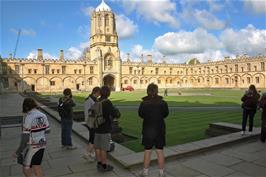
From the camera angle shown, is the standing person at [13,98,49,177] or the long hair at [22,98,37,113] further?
the long hair at [22,98,37,113]

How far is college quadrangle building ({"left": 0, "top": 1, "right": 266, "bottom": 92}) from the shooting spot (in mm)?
61625

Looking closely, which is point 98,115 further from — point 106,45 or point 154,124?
point 106,45

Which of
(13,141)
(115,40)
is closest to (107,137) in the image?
(13,141)

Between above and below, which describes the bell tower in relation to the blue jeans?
above

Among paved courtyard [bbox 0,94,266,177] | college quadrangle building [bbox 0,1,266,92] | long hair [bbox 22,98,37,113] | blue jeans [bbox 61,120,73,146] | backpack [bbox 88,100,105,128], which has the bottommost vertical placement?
paved courtyard [bbox 0,94,266,177]

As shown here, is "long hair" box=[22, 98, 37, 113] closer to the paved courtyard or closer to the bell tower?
the paved courtyard

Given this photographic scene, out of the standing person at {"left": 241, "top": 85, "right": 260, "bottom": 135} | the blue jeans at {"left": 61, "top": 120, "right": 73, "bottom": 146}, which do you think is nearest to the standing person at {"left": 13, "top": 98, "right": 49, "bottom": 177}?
the blue jeans at {"left": 61, "top": 120, "right": 73, "bottom": 146}

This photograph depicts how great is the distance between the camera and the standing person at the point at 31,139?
4484 millimetres

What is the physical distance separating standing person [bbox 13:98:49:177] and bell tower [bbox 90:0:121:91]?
64729 mm

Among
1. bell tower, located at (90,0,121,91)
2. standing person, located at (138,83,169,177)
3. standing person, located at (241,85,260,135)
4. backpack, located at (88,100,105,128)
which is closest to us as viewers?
standing person, located at (138,83,169,177)

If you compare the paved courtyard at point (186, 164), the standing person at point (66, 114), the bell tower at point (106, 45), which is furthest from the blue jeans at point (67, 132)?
the bell tower at point (106, 45)

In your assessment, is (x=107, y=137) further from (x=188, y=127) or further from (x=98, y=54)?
(x=98, y=54)

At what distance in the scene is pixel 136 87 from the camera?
7725 centimetres

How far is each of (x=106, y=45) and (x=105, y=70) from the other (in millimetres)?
7107
